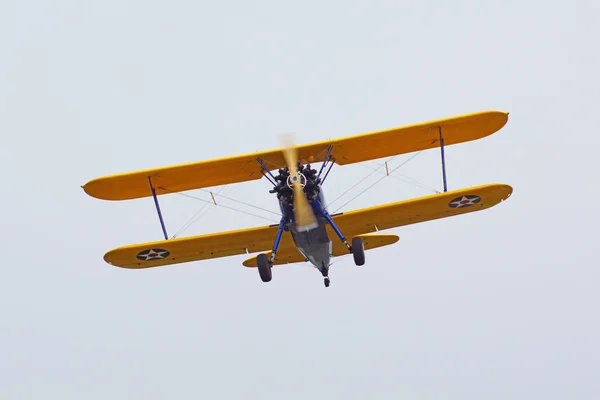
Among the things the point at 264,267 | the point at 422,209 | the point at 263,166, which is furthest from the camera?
the point at 422,209

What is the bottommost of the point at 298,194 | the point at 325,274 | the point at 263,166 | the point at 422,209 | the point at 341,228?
the point at 325,274

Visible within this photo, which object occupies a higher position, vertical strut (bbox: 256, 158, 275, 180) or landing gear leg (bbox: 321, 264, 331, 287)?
vertical strut (bbox: 256, 158, 275, 180)

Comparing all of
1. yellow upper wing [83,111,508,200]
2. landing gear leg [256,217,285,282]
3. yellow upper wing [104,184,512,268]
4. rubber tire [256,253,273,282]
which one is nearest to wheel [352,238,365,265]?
yellow upper wing [104,184,512,268]

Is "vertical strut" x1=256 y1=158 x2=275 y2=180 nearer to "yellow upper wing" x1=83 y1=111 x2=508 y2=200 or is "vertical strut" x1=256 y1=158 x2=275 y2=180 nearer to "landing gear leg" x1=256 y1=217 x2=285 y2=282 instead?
"yellow upper wing" x1=83 y1=111 x2=508 y2=200

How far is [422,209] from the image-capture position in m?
18.6

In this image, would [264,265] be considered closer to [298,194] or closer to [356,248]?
[298,194]

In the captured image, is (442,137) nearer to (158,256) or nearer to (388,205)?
(388,205)

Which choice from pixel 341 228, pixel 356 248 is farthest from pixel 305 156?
pixel 356 248

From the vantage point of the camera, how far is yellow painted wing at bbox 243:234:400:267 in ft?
64.1

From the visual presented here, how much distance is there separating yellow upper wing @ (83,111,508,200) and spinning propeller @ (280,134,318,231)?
31cm

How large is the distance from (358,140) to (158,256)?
14.0 feet

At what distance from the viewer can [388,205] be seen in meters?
18.5

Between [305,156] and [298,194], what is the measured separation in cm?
139

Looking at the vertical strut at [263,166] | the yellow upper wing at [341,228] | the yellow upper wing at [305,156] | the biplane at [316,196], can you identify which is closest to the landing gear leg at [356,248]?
the biplane at [316,196]
